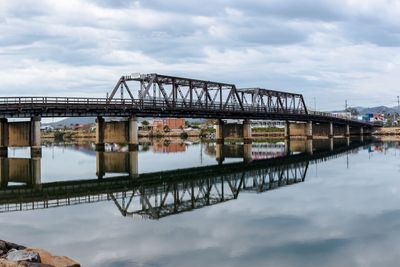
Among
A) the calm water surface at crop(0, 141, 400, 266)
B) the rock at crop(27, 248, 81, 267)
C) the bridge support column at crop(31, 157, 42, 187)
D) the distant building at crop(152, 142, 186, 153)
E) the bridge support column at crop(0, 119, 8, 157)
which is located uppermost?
the bridge support column at crop(0, 119, 8, 157)

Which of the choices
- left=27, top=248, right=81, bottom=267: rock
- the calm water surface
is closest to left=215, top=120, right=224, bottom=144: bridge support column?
the calm water surface

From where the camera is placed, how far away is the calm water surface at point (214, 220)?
53.7 ft

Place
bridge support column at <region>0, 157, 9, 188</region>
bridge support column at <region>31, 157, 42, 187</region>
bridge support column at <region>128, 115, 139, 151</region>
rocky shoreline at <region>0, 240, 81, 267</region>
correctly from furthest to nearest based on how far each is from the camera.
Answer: bridge support column at <region>128, 115, 139, 151</region> < bridge support column at <region>31, 157, 42, 187</region> < bridge support column at <region>0, 157, 9, 188</region> < rocky shoreline at <region>0, 240, 81, 267</region>

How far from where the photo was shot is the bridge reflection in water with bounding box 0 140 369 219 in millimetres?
28438

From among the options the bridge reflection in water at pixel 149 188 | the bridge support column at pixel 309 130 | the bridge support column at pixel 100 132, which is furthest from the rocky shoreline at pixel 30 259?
the bridge support column at pixel 309 130

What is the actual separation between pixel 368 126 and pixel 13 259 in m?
198

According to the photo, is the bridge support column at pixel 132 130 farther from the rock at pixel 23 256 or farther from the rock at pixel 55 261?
the rock at pixel 23 256

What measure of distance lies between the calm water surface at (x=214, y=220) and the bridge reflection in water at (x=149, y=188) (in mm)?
86

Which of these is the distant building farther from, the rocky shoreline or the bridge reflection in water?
the rocky shoreline

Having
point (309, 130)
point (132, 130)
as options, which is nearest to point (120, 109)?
point (132, 130)

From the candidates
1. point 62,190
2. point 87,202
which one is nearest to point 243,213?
point 87,202

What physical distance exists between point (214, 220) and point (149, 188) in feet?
45.6

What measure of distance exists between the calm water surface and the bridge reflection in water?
0.09m

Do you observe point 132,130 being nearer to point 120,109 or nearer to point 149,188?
point 120,109
